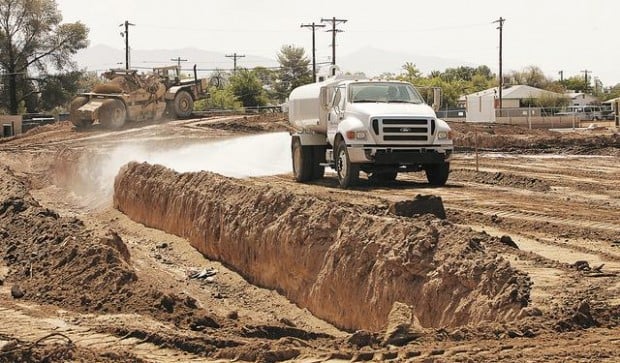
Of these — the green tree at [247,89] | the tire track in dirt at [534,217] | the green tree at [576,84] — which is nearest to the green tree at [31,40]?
the green tree at [247,89]

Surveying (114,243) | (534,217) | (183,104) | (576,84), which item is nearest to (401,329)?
(114,243)

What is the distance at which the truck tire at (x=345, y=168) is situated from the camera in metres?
18.6

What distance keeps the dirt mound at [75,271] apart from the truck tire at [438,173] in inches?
307

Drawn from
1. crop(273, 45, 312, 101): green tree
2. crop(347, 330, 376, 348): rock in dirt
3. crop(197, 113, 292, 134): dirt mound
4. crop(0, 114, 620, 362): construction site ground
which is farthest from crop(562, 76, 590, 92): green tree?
crop(347, 330, 376, 348): rock in dirt

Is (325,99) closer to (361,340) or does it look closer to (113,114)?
(361,340)

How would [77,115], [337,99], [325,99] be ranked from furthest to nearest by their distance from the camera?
[77,115] < [325,99] < [337,99]

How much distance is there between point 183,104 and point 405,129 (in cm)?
2952

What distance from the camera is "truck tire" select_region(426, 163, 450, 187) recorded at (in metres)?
19.4

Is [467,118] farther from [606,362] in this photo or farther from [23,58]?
[606,362]

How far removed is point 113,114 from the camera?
4162cm

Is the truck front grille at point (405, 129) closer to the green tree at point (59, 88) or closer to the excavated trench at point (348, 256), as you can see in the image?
the excavated trench at point (348, 256)

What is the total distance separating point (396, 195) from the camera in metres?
17.0

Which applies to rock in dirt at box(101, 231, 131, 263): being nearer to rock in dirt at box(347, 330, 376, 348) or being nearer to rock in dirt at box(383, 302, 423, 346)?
rock in dirt at box(383, 302, 423, 346)

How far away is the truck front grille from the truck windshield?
37.3 inches
